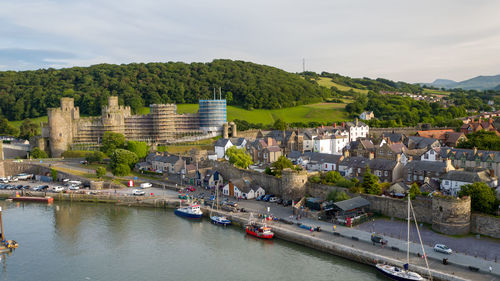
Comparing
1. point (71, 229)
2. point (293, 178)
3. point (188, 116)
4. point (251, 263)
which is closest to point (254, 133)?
point (188, 116)

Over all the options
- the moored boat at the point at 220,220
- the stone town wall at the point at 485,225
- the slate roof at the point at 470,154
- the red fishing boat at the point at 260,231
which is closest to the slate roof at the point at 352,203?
the red fishing boat at the point at 260,231

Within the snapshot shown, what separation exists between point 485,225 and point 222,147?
30.5 metres

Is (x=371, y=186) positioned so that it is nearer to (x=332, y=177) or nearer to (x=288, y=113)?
(x=332, y=177)

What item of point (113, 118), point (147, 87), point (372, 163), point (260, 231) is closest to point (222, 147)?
point (372, 163)

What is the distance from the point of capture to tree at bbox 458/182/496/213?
77.5 ft

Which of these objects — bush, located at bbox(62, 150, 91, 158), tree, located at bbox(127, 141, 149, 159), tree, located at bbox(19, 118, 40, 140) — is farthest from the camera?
tree, located at bbox(19, 118, 40, 140)

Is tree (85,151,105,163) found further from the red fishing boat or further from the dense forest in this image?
the dense forest

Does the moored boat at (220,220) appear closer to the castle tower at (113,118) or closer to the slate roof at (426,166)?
the slate roof at (426,166)

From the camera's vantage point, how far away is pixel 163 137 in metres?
61.9

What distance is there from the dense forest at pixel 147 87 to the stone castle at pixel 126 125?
54.8 ft

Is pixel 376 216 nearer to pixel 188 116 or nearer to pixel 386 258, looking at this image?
pixel 386 258

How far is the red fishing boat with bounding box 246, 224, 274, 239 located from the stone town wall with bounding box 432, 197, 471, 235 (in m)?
10.1

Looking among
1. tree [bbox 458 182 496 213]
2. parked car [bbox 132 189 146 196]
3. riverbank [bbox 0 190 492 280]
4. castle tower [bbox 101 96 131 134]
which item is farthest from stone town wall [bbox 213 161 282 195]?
castle tower [bbox 101 96 131 134]

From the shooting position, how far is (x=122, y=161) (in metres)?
A: 43.6
